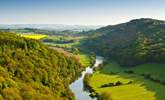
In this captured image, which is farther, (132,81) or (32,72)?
(132,81)

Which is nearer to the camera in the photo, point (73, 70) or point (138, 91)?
point (138, 91)

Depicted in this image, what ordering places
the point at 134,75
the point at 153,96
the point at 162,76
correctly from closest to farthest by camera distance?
the point at 153,96 → the point at 162,76 → the point at 134,75

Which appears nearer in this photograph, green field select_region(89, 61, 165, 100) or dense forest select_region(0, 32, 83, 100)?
dense forest select_region(0, 32, 83, 100)

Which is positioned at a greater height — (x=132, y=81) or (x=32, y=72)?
(x=32, y=72)

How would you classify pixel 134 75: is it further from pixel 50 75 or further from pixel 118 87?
pixel 50 75

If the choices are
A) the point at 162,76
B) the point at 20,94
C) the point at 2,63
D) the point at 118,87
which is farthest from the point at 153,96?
the point at 2,63
